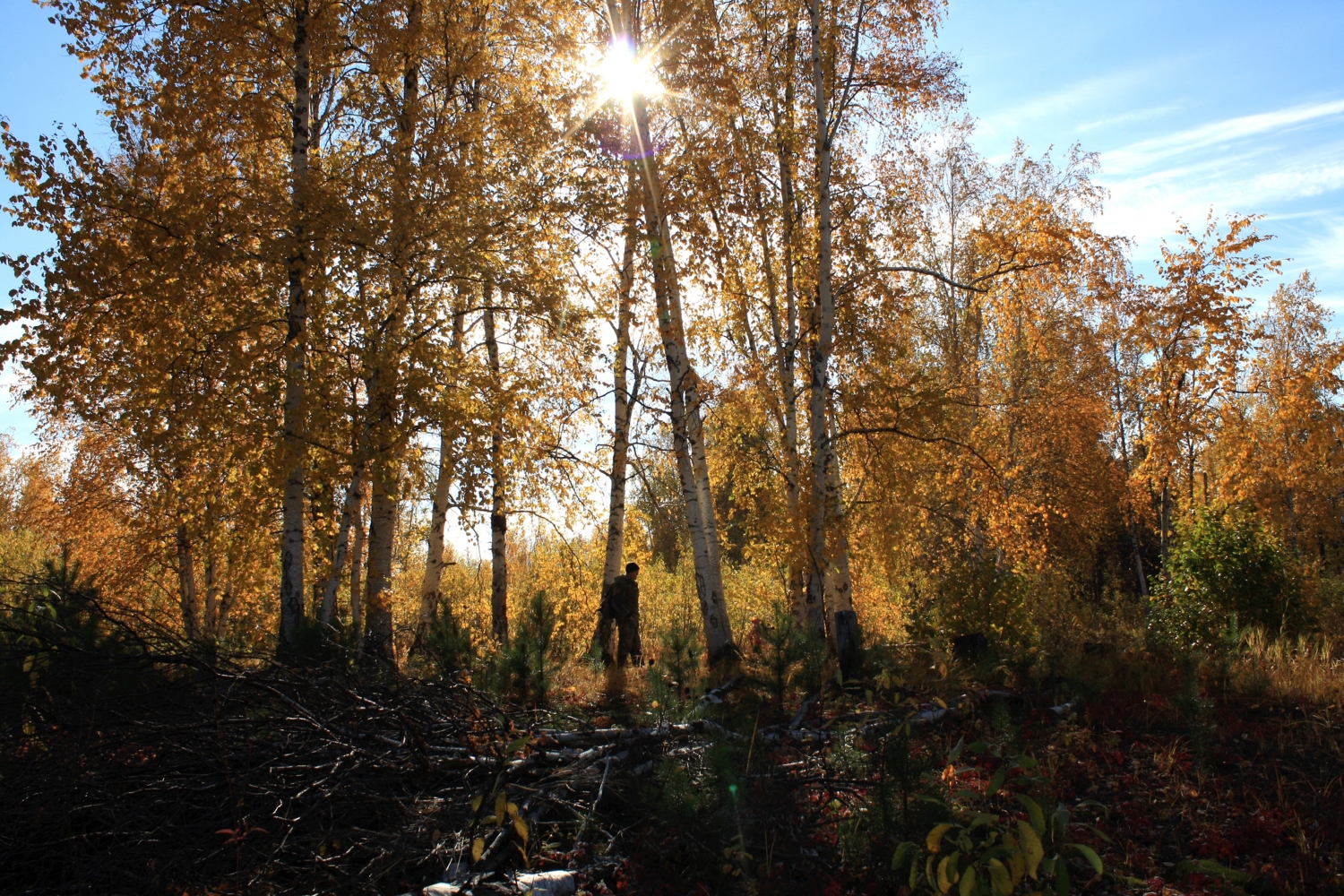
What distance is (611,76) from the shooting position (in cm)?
924

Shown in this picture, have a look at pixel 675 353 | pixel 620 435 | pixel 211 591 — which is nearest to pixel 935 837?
pixel 675 353

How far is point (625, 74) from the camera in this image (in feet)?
29.2

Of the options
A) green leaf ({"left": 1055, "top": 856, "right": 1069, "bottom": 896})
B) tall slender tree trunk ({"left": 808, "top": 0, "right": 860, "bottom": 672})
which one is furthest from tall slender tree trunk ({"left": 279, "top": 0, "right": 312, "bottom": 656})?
green leaf ({"left": 1055, "top": 856, "right": 1069, "bottom": 896})

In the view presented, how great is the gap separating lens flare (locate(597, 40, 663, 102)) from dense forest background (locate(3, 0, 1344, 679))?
0.15 ft

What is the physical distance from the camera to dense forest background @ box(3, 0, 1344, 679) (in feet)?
25.0

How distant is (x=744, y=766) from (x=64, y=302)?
7.32 meters

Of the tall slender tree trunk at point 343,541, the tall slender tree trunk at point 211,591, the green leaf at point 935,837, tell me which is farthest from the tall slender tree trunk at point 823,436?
the tall slender tree trunk at point 211,591

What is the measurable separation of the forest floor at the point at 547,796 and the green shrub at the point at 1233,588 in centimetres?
318

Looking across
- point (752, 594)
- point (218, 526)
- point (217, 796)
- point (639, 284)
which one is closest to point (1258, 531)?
point (639, 284)

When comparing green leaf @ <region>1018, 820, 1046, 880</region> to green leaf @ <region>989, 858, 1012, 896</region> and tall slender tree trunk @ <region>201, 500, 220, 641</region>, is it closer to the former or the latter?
green leaf @ <region>989, 858, 1012, 896</region>

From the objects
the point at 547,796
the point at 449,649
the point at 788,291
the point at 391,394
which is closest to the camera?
the point at 547,796

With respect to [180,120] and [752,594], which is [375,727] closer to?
[180,120]

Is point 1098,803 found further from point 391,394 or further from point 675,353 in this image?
point 391,394

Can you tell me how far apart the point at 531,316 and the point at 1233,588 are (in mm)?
7938
